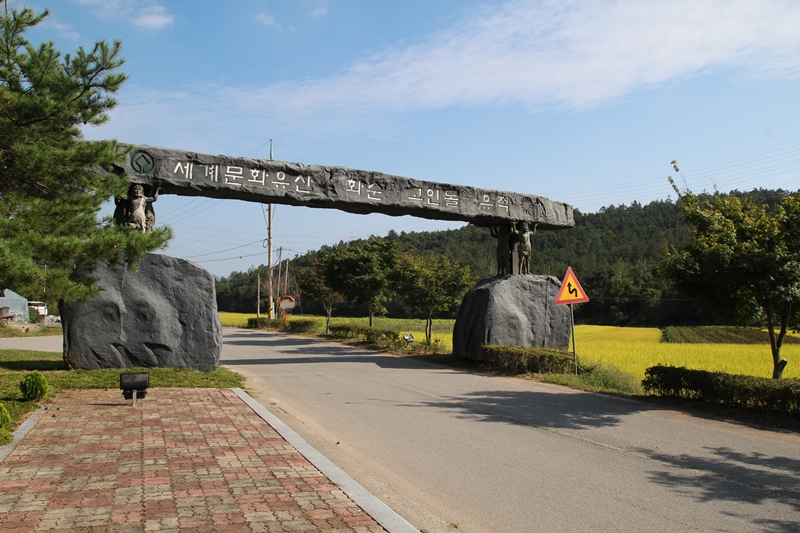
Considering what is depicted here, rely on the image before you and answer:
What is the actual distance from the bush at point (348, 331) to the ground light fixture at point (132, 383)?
18.6m

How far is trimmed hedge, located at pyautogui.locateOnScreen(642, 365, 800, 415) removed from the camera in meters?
8.67

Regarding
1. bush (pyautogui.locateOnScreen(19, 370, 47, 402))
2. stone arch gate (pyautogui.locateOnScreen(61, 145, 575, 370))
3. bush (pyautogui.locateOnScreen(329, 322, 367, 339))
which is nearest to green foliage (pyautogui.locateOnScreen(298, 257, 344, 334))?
bush (pyautogui.locateOnScreen(329, 322, 367, 339))

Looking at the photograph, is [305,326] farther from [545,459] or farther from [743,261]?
[545,459]

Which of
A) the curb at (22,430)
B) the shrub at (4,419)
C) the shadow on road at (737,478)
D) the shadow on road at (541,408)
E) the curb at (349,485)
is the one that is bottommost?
the shadow on road at (541,408)

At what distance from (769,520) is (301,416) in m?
6.41

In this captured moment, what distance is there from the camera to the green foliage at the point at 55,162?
26.5 ft

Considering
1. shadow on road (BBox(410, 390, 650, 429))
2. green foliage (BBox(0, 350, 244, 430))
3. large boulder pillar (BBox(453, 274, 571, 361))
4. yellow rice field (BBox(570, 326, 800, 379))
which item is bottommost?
yellow rice field (BBox(570, 326, 800, 379))

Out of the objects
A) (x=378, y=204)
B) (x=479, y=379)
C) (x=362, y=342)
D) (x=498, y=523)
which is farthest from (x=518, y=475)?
(x=362, y=342)

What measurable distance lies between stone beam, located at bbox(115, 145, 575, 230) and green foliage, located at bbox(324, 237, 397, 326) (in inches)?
429

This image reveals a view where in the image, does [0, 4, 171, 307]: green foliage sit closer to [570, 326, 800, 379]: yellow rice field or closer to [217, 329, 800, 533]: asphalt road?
[217, 329, 800, 533]: asphalt road

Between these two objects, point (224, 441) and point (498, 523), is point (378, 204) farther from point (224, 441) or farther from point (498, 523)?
point (498, 523)

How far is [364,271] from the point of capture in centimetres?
2914

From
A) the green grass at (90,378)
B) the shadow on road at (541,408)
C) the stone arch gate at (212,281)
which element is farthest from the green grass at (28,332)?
the shadow on road at (541,408)

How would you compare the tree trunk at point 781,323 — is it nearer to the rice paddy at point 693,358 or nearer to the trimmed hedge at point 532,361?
the trimmed hedge at point 532,361
